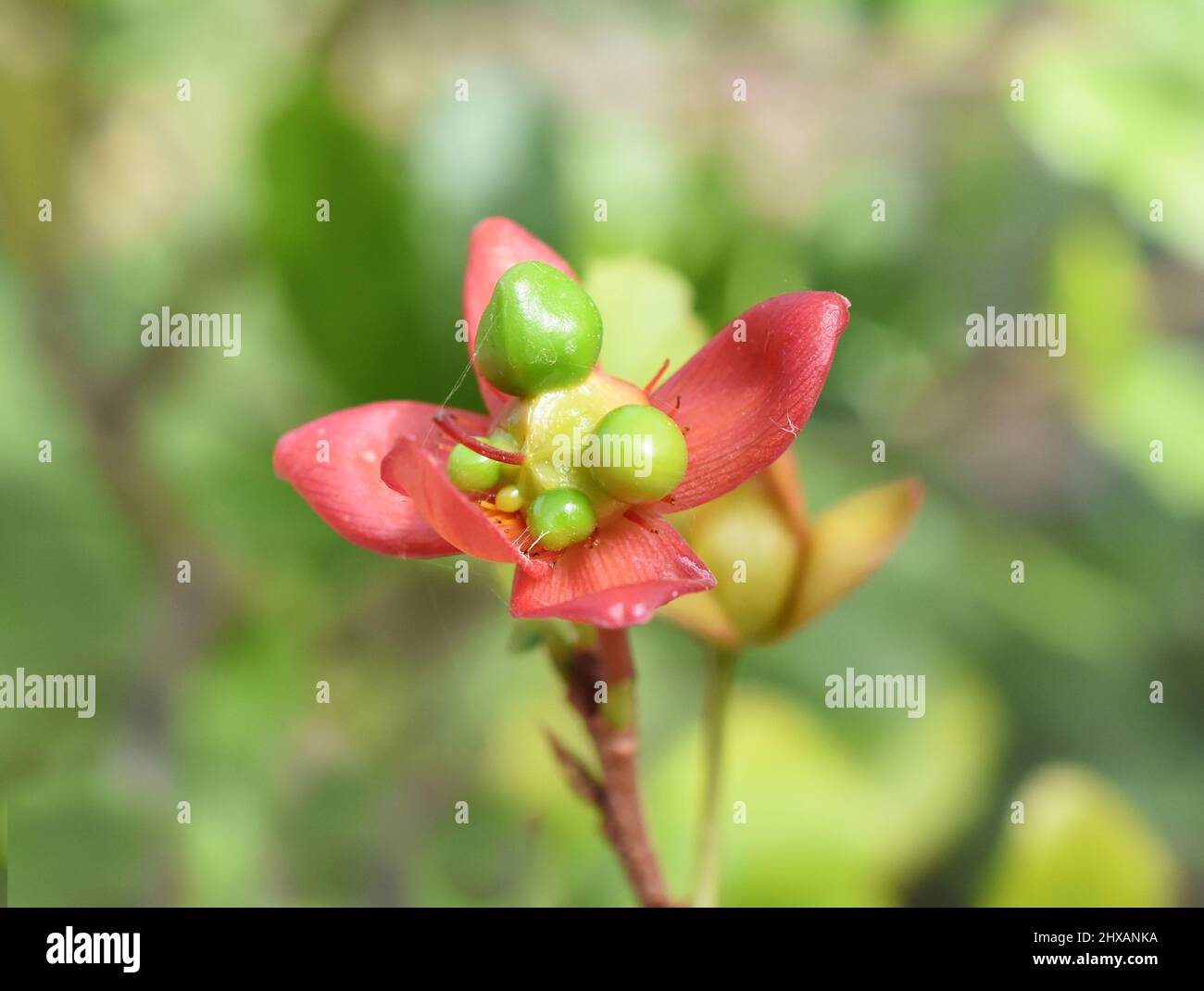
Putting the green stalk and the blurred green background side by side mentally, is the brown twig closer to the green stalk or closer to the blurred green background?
the green stalk

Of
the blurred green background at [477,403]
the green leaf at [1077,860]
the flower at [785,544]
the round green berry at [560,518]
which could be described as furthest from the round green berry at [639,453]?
the green leaf at [1077,860]

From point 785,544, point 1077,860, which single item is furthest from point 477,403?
point 1077,860

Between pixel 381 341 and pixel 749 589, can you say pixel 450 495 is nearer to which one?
pixel 749 589

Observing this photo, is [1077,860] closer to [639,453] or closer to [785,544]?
[785,544]

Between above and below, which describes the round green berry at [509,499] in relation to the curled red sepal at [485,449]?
below

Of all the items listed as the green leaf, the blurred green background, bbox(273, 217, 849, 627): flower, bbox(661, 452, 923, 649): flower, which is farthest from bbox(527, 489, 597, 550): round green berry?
the green leaf

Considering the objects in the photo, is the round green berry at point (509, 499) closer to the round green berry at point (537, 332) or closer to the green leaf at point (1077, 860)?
the round green berry at point (537, 332)
